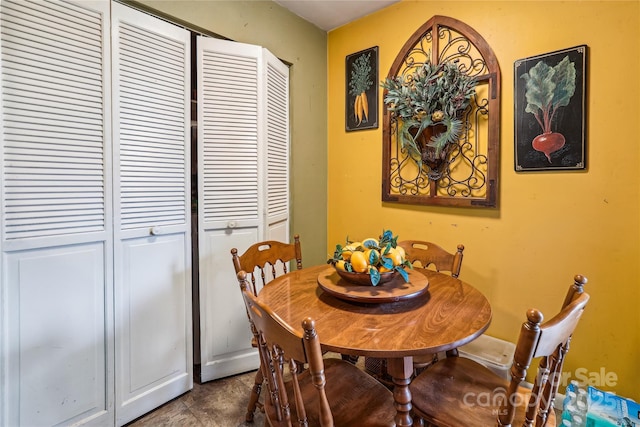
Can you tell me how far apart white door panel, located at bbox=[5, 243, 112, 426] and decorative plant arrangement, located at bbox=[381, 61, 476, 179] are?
6.51ft

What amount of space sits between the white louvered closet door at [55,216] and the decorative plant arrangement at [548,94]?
7.34 feet

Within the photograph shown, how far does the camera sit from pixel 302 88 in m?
2.58

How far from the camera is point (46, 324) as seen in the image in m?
1.38

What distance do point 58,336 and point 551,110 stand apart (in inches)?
106

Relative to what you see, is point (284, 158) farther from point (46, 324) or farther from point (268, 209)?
point (46, 324)

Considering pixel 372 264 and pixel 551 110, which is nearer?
pixel 372 264

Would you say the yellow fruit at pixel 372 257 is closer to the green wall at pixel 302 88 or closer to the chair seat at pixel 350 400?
the chair seat at pixel 350 400

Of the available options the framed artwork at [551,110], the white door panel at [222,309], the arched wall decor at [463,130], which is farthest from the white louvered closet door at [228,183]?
the framed artwork at [551,110]

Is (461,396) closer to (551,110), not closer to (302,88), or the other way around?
(551,110)

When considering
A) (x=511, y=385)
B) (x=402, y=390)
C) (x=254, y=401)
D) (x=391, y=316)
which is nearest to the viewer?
(x=511, y=385)

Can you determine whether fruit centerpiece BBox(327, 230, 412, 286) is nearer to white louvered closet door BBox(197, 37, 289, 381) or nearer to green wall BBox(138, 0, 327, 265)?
white louvered closet door BBox(197, 37, 289, 381)

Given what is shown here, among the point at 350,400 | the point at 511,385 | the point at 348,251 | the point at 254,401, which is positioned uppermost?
the point at 348,251

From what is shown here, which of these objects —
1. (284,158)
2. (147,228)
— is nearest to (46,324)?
(147,228)

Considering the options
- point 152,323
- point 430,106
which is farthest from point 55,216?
point 430,106
